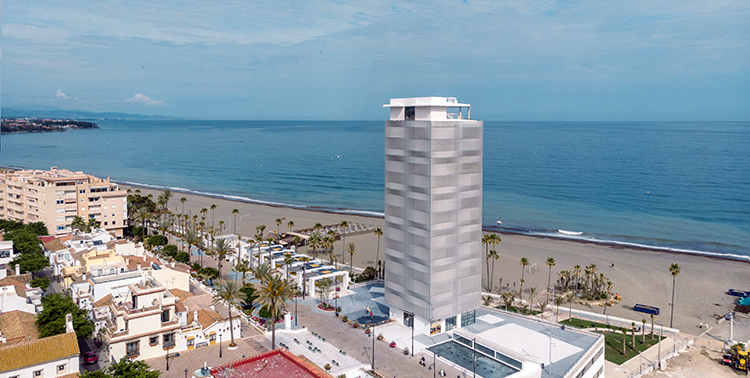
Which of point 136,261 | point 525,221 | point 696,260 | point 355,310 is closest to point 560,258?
point 696,260

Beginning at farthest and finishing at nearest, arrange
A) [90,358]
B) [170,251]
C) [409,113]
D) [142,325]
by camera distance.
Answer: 1. [170,251]
2. [409,113]
3. [142,325]
4. [90,358]

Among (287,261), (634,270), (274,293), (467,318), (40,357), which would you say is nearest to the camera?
(40,357)

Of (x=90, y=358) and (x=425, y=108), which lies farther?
(x=425, y=108)

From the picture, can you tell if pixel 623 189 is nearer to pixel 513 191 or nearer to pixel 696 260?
pixel 513 191

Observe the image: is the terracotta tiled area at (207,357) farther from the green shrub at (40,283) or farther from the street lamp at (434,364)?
the green shrub at (40,283)

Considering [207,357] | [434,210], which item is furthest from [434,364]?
[207,357]

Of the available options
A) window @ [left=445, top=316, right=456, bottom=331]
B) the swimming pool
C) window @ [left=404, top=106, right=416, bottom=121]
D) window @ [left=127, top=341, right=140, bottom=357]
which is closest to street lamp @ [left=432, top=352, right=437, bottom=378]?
the swimming pool

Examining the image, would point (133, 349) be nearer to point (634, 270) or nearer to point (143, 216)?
point (143, 216)
